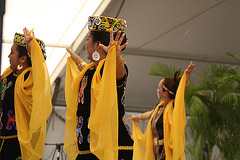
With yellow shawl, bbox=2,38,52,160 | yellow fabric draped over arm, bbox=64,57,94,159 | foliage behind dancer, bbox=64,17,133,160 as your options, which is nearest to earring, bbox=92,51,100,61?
foliage behind dancer, bbox=64,17,133,160

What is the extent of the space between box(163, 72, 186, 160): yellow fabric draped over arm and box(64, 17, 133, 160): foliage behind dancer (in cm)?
155

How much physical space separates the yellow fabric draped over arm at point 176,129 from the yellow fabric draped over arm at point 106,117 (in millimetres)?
1797

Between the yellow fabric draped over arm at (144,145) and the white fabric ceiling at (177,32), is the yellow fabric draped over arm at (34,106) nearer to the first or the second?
the yellow fabric draped over arm at (144,145)

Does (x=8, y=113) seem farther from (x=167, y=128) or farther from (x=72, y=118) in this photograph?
(x=167, y=128)

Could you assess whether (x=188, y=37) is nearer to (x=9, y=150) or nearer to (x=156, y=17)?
(x=156, y=17)

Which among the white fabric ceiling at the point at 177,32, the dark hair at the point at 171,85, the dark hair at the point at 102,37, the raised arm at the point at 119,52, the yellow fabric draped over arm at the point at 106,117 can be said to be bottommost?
the yellow fabric draped over arm at the point at 106,117

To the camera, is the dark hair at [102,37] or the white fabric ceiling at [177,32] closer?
the dark hair at [102,37]

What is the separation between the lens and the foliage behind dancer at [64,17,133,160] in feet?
7.50

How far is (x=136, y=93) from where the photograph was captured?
778 cm

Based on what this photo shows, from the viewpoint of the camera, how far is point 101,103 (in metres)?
2.31

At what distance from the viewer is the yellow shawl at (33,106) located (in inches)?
114

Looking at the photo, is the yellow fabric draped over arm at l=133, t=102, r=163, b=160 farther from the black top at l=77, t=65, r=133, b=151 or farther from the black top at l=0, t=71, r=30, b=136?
the black top at l=77, t=65, r=133, b=151

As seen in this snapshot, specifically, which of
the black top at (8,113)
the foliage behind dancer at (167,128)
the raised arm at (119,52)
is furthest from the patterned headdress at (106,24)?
the foliage behind dancer at (167,128)

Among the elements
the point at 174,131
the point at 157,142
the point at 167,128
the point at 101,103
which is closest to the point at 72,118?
the point at 101,103
